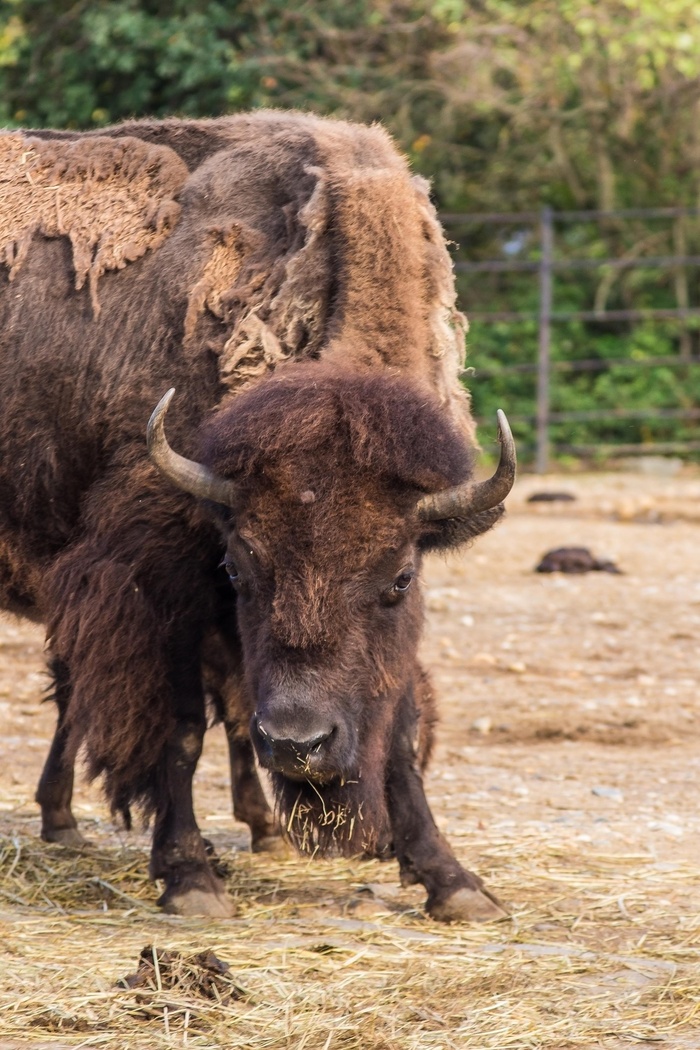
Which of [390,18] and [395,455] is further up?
[390,18]

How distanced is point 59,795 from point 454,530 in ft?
6.71

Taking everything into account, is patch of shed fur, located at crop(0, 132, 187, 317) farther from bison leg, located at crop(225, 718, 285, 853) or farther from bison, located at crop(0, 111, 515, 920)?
bison leg, located at crop(225, 718, 285, 853)

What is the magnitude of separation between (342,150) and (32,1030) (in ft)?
10.0

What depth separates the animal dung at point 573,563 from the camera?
35.6 ft

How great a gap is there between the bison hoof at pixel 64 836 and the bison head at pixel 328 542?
59.8 inches

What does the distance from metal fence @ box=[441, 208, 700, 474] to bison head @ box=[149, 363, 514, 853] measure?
1293cm

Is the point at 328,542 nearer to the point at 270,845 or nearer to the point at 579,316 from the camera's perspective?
the point at 270,845

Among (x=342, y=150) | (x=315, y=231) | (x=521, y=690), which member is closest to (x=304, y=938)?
(x=315, y=231)

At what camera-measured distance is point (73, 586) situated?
484cm

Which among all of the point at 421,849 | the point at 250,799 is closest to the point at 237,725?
the point at 250,799

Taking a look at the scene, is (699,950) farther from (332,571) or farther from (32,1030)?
(32,1030)

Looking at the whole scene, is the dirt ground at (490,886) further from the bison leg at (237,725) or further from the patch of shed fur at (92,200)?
the patch of shed fur at (92,200)

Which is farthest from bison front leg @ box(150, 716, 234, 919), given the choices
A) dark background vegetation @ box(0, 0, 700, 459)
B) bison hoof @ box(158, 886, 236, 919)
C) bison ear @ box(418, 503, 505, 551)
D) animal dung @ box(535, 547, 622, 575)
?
dark background vegetation @ box(0, 0, 700, 459)

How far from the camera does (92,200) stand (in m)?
5.32
